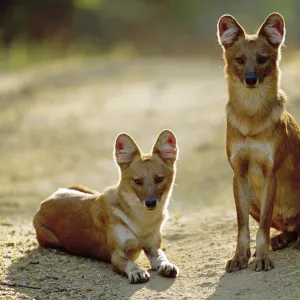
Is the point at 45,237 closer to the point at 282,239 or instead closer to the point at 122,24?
the point at 282,239

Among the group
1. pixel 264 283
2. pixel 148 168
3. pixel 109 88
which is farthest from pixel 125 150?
pixel 109 88

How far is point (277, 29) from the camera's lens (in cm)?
733

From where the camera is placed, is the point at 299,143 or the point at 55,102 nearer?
the point at 299,143

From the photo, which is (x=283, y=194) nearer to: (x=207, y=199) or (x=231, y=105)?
(x=231, y=105)

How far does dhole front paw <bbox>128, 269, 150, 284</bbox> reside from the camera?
707 cm

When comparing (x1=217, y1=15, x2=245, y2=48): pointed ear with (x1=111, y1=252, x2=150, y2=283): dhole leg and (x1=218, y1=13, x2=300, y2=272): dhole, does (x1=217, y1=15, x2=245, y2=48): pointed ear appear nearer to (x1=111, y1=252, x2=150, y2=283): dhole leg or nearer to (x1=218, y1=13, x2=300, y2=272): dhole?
(x1=218, y1=13, x2=300, y2=272): dhole

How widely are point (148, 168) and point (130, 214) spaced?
45 centimetres

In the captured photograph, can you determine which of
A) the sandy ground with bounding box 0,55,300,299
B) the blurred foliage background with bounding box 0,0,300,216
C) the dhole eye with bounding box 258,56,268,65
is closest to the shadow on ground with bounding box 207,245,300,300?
the sandy ground with bounding box 0,55,300,299

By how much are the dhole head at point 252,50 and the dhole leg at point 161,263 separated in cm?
170

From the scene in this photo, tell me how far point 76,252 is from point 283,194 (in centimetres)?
203

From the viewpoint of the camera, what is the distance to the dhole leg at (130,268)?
279 inches

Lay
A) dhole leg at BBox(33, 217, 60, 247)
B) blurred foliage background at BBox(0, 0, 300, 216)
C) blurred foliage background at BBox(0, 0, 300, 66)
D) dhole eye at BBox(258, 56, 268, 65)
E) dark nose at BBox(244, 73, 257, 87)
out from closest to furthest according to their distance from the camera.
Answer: dark nose at BBox(244, 73, 257, 87), dhole eye at BBox(258, 56, 268, 65), dhole leg at BBox(33, 217, 60, 247), blurred foliage background at BBox(0, 0, 300, 216), blurred foliage background at BBox(0, 0, 300, 66)

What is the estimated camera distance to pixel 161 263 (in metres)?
7.38

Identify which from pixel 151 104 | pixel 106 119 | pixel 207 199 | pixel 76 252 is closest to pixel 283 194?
pixel 76 252
